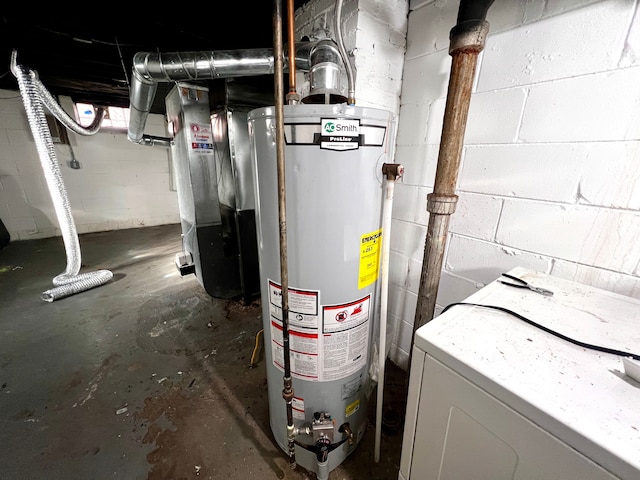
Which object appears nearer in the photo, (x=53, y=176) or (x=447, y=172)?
(x=447, y=172)

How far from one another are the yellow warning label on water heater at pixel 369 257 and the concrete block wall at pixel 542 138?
0.45m

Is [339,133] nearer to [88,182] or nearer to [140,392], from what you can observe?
[140,392]

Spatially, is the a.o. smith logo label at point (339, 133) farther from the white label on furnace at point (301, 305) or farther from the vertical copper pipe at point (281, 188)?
the white label on furnace at point (301, 305)

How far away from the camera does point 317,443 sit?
88cm

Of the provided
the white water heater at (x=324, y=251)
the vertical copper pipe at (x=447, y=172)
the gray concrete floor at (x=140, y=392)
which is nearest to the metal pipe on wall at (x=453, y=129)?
the vertical copper pipe at (x=447, y=172)

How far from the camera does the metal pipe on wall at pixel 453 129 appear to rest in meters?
0.70

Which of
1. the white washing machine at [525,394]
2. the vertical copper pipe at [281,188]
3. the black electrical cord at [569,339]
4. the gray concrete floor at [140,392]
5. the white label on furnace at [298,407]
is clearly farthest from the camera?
the gray concrete floor at [140,392]

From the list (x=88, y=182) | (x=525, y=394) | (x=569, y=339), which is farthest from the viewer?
(x=88, y=182)

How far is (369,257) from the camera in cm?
82

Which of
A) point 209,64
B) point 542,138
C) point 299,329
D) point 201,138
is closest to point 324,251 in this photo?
point 299,329

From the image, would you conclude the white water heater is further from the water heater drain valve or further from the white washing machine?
the white washing machine

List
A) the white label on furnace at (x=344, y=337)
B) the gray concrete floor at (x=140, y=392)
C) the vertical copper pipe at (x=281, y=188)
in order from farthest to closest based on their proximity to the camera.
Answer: the gray concrete floor at (x=140, y=392)
the white label on furnace at (x=344, y=337)
the vertical copper pipe at (x=281, y=188)

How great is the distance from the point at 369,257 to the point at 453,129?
1.57 ft

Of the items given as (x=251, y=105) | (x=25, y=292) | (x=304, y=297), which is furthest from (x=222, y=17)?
(x=25, y=292)
